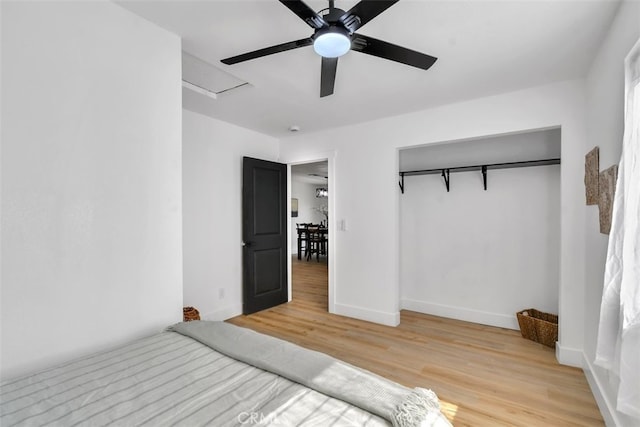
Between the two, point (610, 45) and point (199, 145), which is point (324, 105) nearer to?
point (199, 145)

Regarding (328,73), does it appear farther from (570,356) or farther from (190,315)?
(570,356)

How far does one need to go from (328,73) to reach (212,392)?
174cm

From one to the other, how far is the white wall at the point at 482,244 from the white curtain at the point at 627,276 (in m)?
2.07

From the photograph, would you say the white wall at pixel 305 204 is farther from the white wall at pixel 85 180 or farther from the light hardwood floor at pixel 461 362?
the white wall at pixel 85 180

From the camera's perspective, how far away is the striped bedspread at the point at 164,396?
97 centimetres

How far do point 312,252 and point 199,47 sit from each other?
7349mm

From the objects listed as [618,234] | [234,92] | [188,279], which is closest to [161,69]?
[234,92]

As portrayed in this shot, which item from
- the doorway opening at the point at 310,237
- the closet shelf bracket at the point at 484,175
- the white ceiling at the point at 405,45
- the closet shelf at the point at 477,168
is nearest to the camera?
the white ceiling at the point at 405,45

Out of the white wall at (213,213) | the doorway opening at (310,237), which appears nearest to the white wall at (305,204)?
the doorway opening at (310,237)

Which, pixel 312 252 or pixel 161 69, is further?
pixel 312 252

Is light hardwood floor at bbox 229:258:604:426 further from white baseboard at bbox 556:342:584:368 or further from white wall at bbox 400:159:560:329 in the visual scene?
white wall at bbox 400:159:560:329

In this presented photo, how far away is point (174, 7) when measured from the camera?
5.53 ft

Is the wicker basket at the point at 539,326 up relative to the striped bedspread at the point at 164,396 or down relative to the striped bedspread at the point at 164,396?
down

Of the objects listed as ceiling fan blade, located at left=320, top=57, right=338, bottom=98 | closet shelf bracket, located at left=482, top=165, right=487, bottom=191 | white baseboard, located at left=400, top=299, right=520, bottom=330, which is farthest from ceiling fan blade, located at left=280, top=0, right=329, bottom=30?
white baseboard, located at left=400, top=299, right=520, bottom=330
